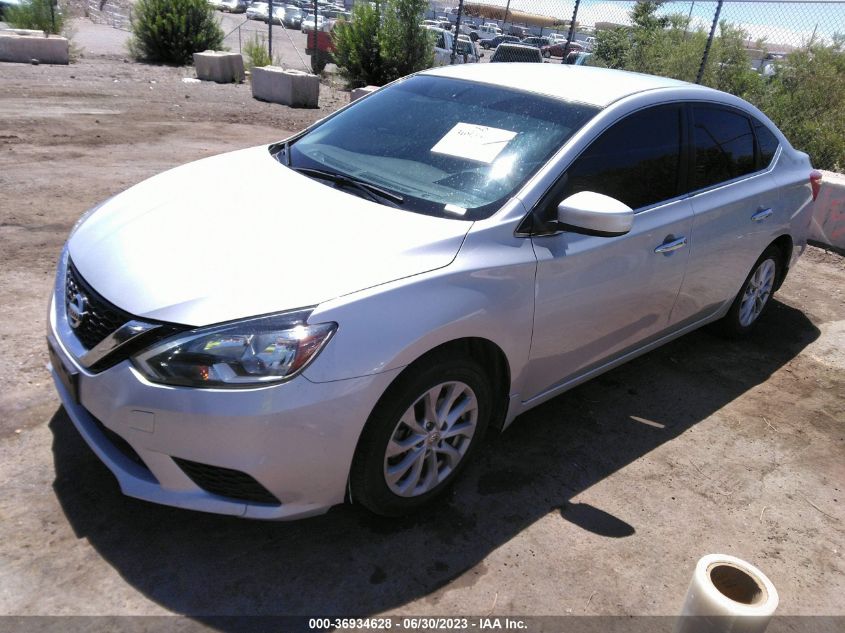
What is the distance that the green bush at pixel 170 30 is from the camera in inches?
669

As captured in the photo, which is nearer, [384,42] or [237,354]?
[237,354]

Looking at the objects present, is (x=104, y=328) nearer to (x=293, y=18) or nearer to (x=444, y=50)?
(x=444, y=50)

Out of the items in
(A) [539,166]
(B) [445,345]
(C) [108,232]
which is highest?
(A) [539,166]

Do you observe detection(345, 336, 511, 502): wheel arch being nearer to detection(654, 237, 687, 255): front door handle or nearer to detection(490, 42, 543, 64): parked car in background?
detection(654, 237, 687, 255): front door handle

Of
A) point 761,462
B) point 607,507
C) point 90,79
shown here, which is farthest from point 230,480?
point 90,79

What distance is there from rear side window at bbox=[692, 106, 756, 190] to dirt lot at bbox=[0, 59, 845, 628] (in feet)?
4.24

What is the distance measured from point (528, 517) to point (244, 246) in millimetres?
1670

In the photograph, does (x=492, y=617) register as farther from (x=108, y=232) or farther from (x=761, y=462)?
(x=108, y=232)

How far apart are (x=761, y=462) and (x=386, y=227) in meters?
2.42

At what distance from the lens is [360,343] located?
2410 mm

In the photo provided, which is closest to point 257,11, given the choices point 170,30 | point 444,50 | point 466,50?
point 444,50

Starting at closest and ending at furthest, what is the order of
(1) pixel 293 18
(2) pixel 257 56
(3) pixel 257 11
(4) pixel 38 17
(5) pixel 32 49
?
1. (5) pixel 32 49
2. (2) pixel 257 56
3. (4) pixel 38 17
4. (1) pixel 293 18
5. (3) pixel 257 11

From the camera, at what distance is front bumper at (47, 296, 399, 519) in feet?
7.57

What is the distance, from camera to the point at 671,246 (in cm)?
368
